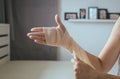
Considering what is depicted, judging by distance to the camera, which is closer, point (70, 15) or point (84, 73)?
point (84, 73)

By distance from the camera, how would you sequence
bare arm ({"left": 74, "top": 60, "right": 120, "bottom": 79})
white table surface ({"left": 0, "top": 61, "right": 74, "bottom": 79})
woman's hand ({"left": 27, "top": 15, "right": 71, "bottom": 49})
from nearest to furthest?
bare arm ({"left": 74, "top": 60, "right": 120, "bottom": 79}), woman's hand ({"left": 27, "top": 15, "right": 71, "bottom": 49}), white table surface ({"left": 0, "top": 61, "right": 74, "bottom": 79})

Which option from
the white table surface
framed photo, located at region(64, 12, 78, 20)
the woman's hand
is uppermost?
framed photo, located at region(64, 12, 78, 20)

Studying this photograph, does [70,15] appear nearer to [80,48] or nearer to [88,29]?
[88,29]

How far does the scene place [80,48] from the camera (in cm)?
95

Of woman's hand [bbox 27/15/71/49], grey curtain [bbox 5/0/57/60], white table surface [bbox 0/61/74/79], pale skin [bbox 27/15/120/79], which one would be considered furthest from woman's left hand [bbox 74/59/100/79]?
grey curtain [bbox 5/0/57/60]

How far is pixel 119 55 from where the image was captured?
1222mm

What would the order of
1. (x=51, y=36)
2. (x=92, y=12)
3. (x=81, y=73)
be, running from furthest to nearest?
(x=92, y=12) → (x=51, y=36) → (x=81, y=73)

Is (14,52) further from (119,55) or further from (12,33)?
(119,55)

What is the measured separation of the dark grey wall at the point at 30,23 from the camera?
2.53 m

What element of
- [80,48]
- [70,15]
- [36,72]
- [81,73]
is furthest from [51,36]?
[70,15]

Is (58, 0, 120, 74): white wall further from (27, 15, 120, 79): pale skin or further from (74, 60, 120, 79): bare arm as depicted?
(74, 60, 120, 79): bare arm

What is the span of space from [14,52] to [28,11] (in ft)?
1.83

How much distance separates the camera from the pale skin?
632 mm

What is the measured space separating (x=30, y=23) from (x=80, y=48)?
170 centimetres
